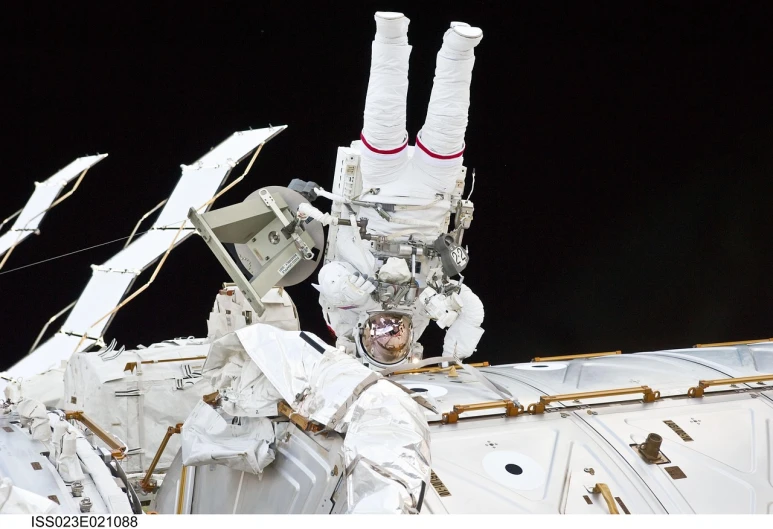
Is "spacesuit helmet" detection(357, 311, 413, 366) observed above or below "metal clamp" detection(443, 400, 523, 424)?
below

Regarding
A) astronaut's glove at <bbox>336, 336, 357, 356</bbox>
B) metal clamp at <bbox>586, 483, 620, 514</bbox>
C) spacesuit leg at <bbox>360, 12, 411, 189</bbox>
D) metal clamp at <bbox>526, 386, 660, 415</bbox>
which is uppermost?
spacesuit leg at <bbox>360, 12, 411, 189</bbox>

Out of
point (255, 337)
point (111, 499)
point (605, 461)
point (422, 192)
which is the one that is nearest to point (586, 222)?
point (422, 192)

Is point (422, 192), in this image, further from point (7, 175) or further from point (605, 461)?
point (7, 175)

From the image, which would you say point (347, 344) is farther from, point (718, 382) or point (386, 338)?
point (718, 382)

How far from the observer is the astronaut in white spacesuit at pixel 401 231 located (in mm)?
3373

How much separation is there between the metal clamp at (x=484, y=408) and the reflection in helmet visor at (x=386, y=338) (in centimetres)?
102

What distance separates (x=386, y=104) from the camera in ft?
11.0

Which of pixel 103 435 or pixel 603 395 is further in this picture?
pixel 603 395

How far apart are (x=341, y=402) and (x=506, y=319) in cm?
419

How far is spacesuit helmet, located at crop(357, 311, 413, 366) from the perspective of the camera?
12.2 feet

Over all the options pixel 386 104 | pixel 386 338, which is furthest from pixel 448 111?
pixel 386 338

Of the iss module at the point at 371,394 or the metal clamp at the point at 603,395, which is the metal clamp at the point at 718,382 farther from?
the metal clamp at the point at 603,395

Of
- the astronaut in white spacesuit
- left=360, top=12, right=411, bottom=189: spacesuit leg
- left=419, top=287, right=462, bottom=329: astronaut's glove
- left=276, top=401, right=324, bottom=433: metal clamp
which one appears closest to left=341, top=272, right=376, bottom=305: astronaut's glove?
the astronaut in white spacesuit

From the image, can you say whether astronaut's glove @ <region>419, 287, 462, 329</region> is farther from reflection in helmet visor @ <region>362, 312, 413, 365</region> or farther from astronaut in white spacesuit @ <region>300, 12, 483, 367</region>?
reflection in helmet visor @ <region>362, 312, 413, 365</region>
